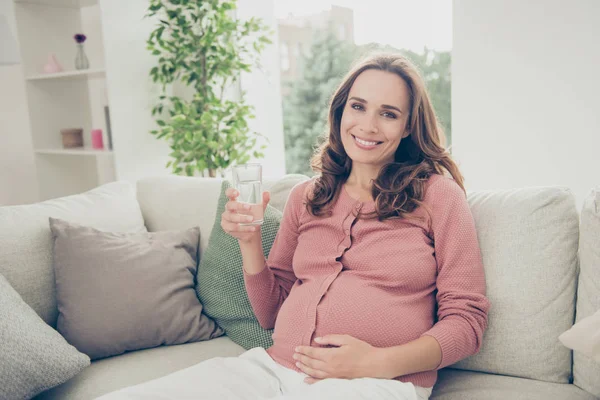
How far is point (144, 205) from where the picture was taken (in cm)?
214

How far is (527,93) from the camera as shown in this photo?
2.34m

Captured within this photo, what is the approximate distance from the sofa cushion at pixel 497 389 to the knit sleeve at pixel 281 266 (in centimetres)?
48

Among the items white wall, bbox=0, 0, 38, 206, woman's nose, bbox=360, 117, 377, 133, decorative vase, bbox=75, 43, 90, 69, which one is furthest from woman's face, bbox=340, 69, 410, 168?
white wall, bbox=0, 0, 38, 206

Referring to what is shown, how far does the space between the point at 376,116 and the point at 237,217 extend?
448 mm

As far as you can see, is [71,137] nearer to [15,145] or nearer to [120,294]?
[15,145]

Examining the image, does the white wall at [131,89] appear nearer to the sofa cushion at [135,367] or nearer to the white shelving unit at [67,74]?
the white shelving unit at [67,74]

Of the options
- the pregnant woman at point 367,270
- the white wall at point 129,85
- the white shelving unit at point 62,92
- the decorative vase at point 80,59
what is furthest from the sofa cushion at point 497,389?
the decorative vase at point 80,59

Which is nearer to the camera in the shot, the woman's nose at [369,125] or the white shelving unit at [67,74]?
the woman's nose at [369,125]

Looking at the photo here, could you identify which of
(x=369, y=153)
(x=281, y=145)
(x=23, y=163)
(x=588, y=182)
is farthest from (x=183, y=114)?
(x=588, y=182)

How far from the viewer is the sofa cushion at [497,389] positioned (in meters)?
1.29

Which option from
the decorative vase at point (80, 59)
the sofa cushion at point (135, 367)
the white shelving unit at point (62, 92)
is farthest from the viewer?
the white shelving unit at point (62, 92)

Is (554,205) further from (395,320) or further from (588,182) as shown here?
(588,182)

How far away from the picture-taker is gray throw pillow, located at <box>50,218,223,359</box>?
164 centimetres

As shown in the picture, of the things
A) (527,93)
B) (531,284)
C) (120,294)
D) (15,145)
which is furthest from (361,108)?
(15,145)
